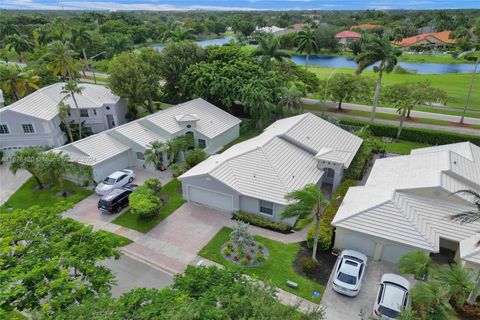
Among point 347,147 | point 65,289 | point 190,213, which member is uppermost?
point 65,289

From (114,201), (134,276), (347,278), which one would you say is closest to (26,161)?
(114,201)

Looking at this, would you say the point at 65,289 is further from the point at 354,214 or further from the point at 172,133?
the point at 172,133

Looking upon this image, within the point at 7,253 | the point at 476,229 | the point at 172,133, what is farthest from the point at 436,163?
the point at 7,253

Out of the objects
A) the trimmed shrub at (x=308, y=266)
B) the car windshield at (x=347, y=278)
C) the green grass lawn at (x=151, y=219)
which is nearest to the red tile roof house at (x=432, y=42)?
the green grass lawn at (x=151, y=219)

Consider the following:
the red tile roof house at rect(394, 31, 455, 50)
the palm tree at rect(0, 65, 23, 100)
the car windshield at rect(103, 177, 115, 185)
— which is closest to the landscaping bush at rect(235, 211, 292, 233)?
the car windshield at rect(103, 177, 115, 185)

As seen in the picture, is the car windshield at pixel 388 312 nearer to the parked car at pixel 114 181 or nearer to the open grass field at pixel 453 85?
the parked car at pixel 114 181

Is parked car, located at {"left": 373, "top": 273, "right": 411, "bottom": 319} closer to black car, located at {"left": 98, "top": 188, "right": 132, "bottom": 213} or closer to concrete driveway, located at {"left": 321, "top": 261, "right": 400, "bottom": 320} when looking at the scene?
concrete driveway, located at {"left": 321, "top": 261, "right": 400, "bottom": 320}
